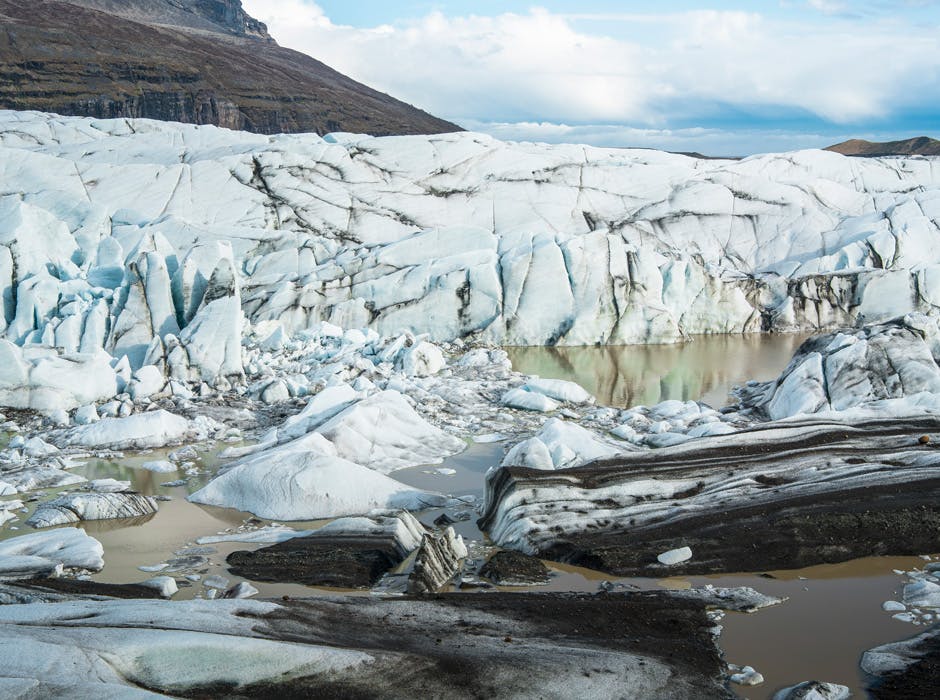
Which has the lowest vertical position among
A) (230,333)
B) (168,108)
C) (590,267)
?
(230,333)

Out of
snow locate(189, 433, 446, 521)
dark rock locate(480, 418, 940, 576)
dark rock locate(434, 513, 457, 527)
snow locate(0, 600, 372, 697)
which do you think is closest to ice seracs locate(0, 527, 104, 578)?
snow locate(189, 433, 446, 521)

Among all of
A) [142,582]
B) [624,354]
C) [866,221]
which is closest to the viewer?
[142,582]

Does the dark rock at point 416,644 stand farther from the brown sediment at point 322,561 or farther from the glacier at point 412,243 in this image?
the glacier at point 412,243

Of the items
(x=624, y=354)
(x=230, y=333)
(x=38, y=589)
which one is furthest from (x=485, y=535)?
(x=624, y=354)

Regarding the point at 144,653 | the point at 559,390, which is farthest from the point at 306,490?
the point at 559,390

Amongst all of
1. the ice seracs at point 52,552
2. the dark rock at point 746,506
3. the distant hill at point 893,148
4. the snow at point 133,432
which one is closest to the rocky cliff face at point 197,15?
the distant hill at point 893,148

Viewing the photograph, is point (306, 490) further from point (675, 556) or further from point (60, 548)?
point (675, 556)

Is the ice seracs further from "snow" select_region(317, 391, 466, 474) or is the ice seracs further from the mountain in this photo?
the mountain

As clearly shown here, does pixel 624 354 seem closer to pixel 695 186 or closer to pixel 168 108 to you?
pixel 695 186
